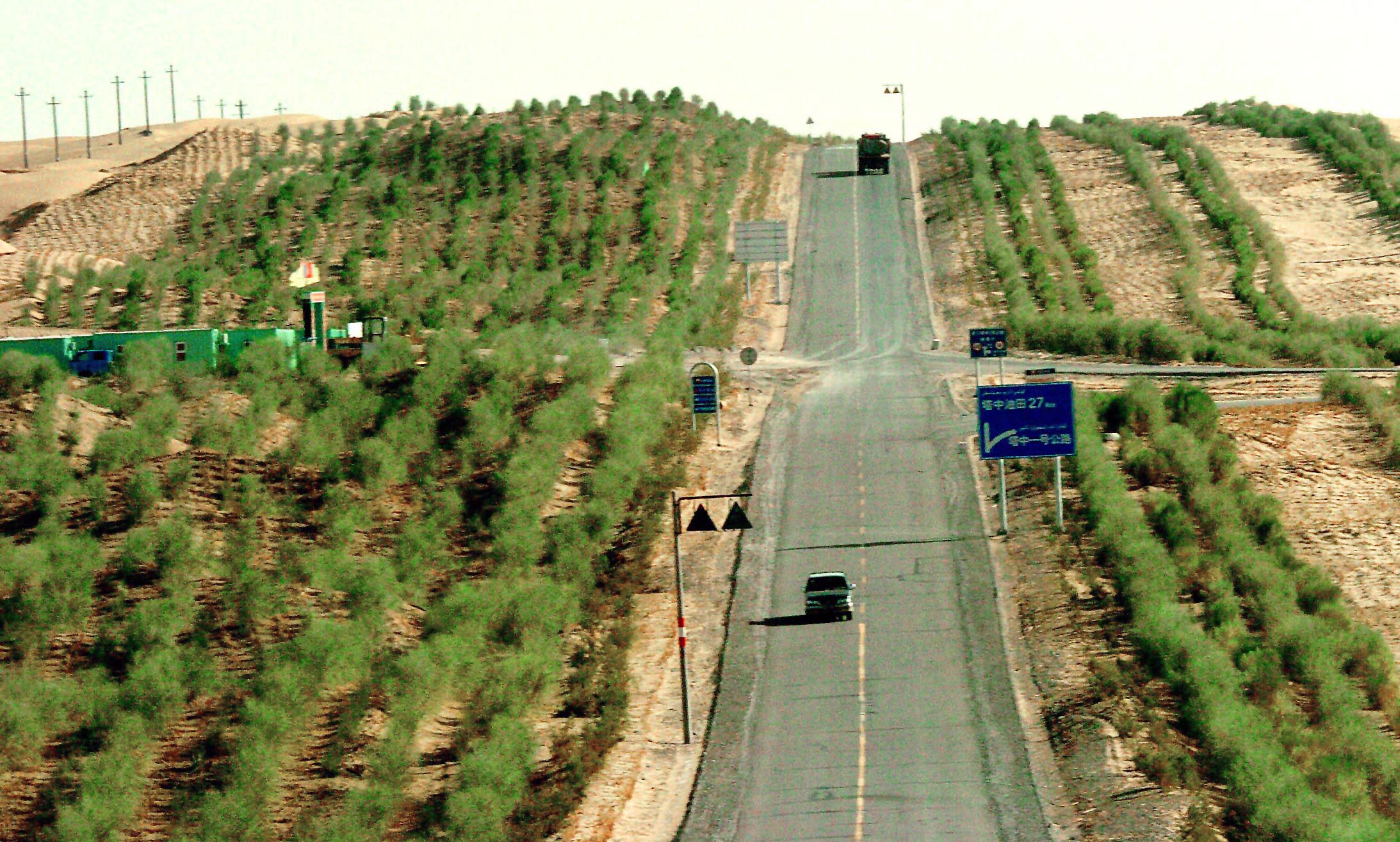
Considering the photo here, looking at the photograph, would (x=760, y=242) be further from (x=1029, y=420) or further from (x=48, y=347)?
(x=1029, y=420)

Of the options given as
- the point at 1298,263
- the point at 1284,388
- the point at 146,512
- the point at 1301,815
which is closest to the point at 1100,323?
the point at 1284,388

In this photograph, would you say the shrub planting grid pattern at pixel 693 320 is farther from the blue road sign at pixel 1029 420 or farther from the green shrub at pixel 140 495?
the green shrub at pixel 140 495

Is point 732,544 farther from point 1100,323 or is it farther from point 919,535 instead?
point 1100,323

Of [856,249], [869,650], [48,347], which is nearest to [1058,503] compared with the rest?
[869,650]

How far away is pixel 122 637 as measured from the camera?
48.8 metres

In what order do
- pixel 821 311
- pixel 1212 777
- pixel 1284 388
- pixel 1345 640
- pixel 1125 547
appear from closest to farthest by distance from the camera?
pixel 1212 777 → pixel 1345 640 → pixel 1125 547 → pixel 1284 388 → pixel 821 311

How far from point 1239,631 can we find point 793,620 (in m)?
12.4

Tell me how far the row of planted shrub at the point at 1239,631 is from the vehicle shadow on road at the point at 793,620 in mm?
8723

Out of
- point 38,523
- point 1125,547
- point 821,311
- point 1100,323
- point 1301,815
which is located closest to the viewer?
point 1301,815

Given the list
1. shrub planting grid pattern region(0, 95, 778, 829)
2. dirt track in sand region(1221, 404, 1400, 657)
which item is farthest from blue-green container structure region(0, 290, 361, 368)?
dirt track in sand region(1221, 404, 1400, 657)

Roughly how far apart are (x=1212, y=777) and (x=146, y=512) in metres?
35.1

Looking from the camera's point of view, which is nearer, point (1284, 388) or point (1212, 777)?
point (1212, 777)

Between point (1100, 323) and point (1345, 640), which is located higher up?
point (1100, 323)

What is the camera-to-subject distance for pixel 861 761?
39531 millimetres
